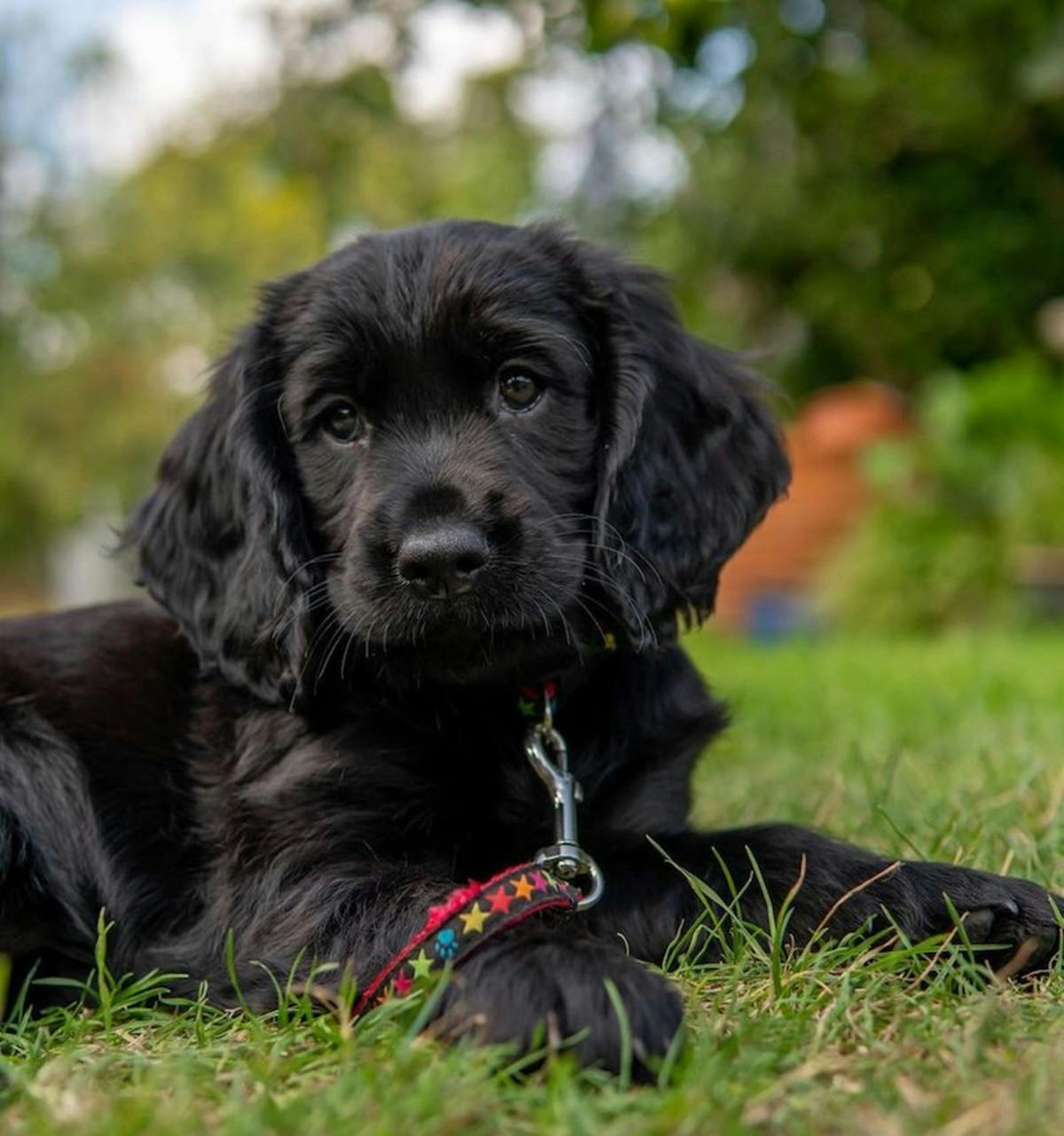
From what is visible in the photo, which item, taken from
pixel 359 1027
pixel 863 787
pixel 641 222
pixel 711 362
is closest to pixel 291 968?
pixel 359 1027

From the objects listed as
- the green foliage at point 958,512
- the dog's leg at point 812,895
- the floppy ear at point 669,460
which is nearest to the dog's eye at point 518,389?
the floppy ear at point 669,460

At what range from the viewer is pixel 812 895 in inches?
85.6

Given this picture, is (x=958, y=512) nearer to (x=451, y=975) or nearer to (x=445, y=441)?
(x=445, y=441)

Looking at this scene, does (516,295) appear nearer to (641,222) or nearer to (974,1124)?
(974,1124)

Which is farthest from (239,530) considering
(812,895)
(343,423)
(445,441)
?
(812,895)

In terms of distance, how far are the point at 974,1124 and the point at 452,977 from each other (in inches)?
26.6

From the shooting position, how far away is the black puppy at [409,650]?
7.26 feet

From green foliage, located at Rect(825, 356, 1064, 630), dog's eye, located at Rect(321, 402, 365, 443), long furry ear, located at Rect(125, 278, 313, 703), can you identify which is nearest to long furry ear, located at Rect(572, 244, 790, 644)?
dog's eye, located at Rect(321, 402, 365, 443)

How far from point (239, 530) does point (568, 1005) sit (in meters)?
1.24

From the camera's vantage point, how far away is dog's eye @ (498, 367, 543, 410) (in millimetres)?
2471

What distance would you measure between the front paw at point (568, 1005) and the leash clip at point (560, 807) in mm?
309

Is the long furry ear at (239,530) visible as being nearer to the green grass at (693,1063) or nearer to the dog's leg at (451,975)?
the dog's leg at (451,975)

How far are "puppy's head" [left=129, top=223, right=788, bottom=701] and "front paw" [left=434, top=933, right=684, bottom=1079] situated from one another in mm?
584

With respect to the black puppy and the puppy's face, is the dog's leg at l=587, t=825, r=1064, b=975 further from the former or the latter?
the puppy's face
